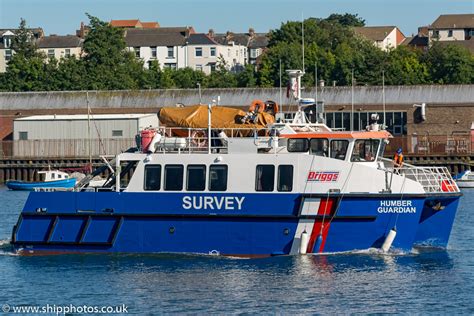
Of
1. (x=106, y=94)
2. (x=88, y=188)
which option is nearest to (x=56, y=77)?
(x=106, y=94)

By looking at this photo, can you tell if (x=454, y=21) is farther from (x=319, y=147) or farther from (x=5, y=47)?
(x=319, y=147)

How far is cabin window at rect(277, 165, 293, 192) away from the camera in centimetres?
2727

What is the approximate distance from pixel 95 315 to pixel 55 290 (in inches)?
93.0

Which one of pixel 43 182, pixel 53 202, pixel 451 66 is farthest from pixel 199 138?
pixel 451 66

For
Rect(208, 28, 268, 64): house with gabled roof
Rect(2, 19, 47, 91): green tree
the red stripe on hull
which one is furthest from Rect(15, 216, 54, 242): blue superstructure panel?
Rect(208, 28, 268, 64): house with gabled roof

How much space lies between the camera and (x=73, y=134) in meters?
62.8

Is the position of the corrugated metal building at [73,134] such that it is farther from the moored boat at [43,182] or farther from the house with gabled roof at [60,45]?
the house with gabled roof at [60,45]

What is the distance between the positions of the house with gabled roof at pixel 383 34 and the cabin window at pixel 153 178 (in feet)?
307

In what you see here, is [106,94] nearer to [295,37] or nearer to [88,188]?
[295,37]

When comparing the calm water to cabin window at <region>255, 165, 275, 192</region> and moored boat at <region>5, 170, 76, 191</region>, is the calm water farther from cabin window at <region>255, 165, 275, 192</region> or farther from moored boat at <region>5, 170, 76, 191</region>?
moored boat at <region>5, 170, 76, 191</region>

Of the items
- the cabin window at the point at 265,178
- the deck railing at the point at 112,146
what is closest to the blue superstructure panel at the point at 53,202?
the cabin window at the point at 265,178

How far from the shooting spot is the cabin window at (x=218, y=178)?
2758 centimetres

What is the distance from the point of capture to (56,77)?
79.7 meters

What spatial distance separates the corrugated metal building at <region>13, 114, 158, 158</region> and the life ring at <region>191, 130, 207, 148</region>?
104 ft
